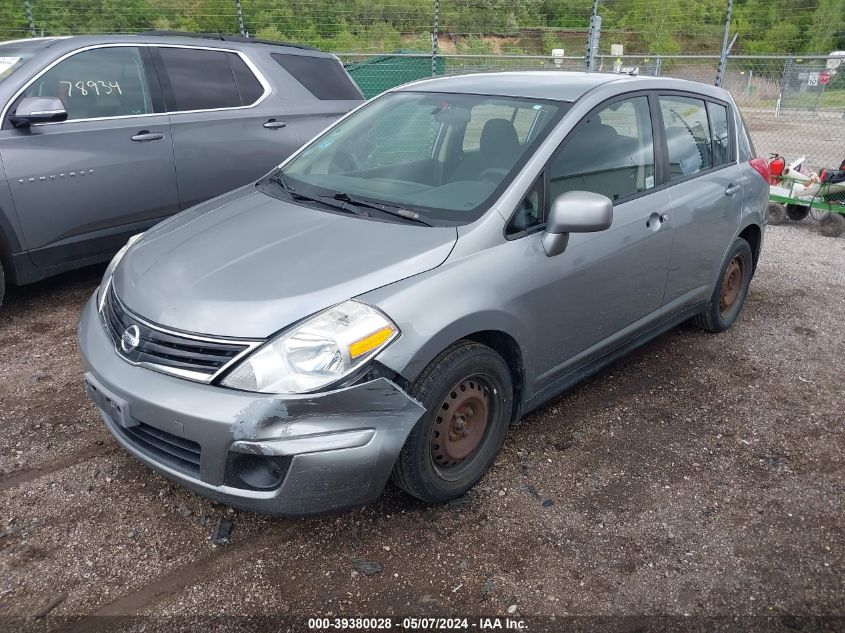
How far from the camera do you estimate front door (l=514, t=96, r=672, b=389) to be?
305 cm

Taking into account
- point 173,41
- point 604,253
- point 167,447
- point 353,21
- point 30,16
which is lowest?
point 167,447

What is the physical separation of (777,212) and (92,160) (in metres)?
7.52

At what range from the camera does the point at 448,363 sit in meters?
2.58

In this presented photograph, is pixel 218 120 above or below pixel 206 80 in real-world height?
below

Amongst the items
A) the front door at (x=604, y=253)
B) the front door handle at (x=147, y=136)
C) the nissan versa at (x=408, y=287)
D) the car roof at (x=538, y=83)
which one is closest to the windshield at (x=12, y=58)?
the front door handle at (x=147, y=136)

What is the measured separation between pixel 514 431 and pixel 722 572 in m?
1.19

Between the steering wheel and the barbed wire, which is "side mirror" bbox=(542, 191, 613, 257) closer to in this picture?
the steering wheel

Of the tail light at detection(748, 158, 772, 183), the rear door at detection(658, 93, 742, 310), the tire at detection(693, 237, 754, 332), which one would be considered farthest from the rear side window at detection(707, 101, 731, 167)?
the tire at detection(693, 237, 754, 332)

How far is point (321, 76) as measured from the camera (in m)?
6.09

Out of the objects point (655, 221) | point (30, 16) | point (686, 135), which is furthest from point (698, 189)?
point (30, 16)

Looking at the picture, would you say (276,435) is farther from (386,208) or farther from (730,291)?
(730,291)

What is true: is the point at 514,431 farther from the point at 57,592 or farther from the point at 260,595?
the point at 57,592

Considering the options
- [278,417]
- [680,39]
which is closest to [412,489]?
[278,417]

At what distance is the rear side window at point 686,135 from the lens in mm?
3801
